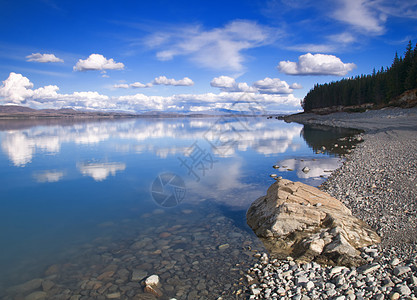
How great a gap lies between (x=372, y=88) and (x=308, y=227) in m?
101

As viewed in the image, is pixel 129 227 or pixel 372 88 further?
pixel 372 88

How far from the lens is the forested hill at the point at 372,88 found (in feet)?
237

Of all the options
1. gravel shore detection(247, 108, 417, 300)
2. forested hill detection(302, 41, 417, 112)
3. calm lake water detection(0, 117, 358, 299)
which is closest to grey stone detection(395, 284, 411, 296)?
gravel shore detection(247, 108, 417, 300)

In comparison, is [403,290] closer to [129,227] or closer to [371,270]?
[371,270]

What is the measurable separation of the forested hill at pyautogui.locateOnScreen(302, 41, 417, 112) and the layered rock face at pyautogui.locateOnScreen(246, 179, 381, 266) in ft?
238

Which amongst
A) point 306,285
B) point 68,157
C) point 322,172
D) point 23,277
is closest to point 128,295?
point 23,277

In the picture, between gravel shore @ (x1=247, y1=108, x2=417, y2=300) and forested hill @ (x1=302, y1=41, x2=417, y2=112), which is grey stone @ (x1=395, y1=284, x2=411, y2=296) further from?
forested hill @ (x1=302, y1=41, x2=417, y2=112)

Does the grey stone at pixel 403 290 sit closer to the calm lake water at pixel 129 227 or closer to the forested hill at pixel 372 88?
the calm lake water at pixel 129 227

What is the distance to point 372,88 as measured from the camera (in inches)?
3625

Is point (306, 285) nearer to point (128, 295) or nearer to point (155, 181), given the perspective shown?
point (128, 295)

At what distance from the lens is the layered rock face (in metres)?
7.50

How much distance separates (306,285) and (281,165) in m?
16.4

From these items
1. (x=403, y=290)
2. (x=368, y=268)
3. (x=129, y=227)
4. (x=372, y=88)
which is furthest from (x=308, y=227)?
(x=372, y=88)

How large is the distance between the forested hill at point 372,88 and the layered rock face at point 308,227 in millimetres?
72515
